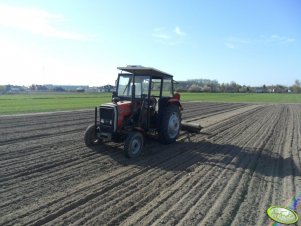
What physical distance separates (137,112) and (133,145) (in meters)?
1.17

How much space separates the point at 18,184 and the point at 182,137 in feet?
20.6

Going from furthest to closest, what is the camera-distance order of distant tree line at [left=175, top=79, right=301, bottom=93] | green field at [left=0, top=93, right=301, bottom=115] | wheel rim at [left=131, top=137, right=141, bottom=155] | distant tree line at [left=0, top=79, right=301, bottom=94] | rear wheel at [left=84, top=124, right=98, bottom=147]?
distant tree line at [left=0, top=79, right=301, bottom=94] → distant tree line at [left=175, top=79, right=301, bottom=93] → green field at [left=0, top=93, right=301, bottom=115] → rear wheel at [left=84, top=124, right=98, bottom=147] → wheel rim at [left=131, top=137, right=141, bottom=155]

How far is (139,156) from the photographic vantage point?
25.2ft

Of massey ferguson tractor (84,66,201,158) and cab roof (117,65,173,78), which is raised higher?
cab roof (117,65,173,78)

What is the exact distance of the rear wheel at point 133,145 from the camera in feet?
23.9

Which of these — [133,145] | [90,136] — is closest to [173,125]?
[133,145]

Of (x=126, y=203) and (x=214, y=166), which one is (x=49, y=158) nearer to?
(x=126, y=203)

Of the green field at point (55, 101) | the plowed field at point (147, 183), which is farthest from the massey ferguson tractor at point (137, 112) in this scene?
the green field at point (55, 101)

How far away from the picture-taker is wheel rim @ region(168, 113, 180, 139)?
9.27 meters

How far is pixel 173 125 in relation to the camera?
31.0 feet

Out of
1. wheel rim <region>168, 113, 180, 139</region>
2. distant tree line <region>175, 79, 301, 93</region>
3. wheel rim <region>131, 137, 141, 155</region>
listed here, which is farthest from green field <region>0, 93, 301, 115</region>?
wheel rim <region>131, 137, 141, 155</region>

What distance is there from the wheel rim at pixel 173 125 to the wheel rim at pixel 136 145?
5.75 ft

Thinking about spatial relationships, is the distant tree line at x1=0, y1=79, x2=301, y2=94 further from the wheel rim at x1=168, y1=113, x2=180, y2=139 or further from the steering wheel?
the steering wheel

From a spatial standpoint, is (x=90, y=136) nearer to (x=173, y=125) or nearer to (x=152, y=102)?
(x=152, y=102)
